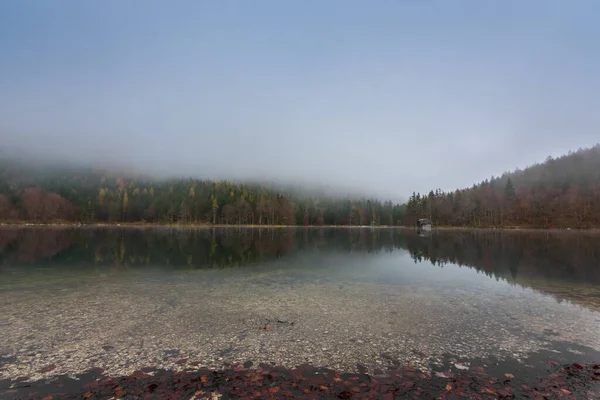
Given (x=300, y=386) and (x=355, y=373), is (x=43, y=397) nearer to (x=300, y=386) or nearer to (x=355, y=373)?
(x=300, y=386)

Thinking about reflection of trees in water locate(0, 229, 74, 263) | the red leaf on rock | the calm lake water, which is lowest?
the calm lake water

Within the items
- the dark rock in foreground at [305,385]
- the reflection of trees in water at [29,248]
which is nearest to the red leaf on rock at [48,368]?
the dark rock in foreground at [305,385]

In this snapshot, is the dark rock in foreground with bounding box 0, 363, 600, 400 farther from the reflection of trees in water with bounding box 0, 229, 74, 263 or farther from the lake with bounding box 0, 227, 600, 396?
the reflection of trees in water with bounding box 0, 229, 74, 263

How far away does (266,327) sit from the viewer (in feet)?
51.9

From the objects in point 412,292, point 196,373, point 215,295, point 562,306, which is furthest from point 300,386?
point 562,306

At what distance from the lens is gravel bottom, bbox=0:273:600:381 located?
1186 centimetres

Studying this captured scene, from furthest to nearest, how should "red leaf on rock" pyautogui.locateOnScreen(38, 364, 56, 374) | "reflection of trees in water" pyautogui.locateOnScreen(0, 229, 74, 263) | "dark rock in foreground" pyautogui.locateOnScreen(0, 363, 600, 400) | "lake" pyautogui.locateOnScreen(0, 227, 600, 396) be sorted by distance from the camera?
"reflection of trees in water" pyautogui.locateOnScreen(0, 229, 74, 263) < "lake" pyautogui.locateOnScreen(0, 227, 600, 396) < "red leaf on rock" pyautogui.locateOnScreen(38, 364, 56, 374) < "dark rock in foreground" pyautogui.locateOnScreen(0, 363, 600, 400)

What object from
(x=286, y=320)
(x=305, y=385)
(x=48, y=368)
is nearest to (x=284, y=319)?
(x=286, y=320)

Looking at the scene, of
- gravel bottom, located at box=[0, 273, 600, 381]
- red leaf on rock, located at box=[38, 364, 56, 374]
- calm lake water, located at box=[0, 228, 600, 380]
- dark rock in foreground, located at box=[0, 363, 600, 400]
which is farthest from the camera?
calm lake water, located at box=[0, 228, 600, 380]

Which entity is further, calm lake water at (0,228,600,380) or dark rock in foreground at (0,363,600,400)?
calm lake water at (0,228,600,380)

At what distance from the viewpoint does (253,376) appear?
10.5m

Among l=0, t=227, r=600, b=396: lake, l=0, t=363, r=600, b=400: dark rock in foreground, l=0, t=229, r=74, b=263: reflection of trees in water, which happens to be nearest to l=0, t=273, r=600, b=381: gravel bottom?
l=0, t=227, r=600, b=396: lake

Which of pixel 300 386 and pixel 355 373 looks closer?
pixel 300 386

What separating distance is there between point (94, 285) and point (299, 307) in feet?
60.3
